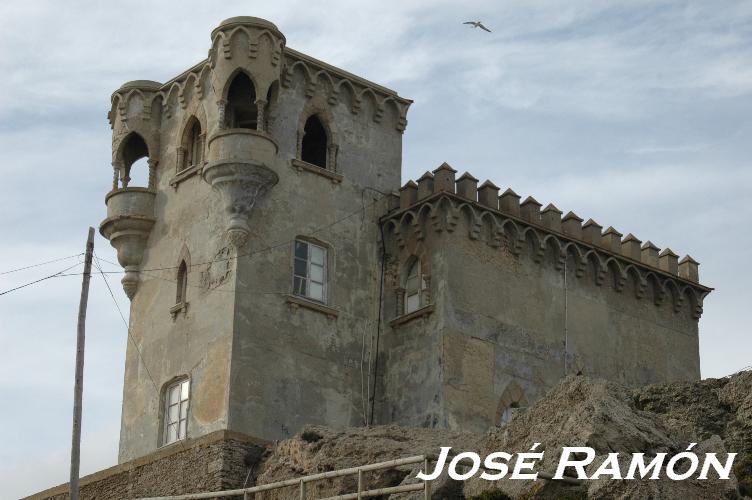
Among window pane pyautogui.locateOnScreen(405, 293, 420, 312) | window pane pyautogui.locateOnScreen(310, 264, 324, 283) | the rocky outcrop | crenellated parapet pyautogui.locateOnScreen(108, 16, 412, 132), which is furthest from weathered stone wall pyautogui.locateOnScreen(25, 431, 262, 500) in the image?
crenellated parapet pyautogui.locateOnScreen(108, 16, 412, 132)

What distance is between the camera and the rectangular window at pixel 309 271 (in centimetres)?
3647

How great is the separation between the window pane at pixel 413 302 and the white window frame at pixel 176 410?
5.24 metres

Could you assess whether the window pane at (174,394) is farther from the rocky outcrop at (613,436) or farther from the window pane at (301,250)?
the rocky outcrop at (613,436)

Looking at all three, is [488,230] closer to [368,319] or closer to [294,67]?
[368,319]

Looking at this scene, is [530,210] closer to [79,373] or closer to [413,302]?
[413,302]

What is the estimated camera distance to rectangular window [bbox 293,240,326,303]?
120 feet

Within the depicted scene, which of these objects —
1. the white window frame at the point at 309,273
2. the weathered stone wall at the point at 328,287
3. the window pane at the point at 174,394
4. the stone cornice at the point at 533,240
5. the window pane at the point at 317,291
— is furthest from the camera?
the stone cornice at the point at 533,240

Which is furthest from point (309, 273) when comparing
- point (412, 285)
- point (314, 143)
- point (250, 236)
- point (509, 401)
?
point (509, 401)

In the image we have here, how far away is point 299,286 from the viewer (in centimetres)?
3644

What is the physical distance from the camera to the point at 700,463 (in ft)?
76.1

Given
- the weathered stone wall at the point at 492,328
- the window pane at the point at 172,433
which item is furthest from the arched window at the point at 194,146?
the window pane at the point at 172,433

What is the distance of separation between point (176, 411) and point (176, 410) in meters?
0.02

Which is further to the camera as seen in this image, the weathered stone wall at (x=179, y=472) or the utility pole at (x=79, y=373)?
the weathered stone wall at (x=179, y=472)

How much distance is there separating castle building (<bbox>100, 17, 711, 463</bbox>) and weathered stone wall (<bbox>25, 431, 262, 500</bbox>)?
853 mm
